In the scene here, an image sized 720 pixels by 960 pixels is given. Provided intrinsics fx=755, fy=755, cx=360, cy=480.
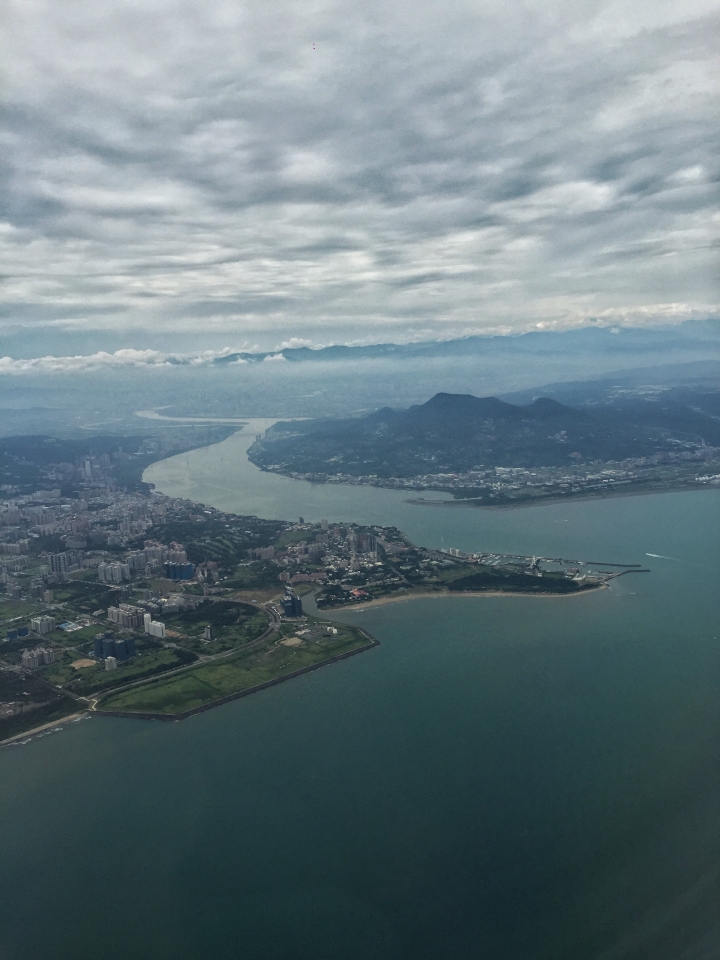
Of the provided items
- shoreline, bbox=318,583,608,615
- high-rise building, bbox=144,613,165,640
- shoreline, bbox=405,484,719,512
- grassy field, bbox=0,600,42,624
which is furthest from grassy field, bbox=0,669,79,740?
shoreline, bbox=405,484,719,512

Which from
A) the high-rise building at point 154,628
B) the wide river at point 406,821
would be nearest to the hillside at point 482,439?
the high-rise building at point 154,628

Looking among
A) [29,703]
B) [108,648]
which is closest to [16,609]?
[108,648]

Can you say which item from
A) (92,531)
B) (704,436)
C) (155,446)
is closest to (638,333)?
(704,436)

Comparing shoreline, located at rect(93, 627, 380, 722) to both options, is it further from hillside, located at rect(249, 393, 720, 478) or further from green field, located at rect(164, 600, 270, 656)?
hillside, located at rect(249, 393, 720, 478)

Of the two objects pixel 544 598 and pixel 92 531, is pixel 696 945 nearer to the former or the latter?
pixel 544 598

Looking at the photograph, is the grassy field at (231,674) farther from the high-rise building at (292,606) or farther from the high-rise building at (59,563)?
the high-rise building at (59,563)
